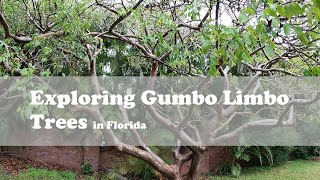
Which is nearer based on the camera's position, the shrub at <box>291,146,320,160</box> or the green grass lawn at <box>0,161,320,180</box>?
the green grass lawn at <box>0,161,320,180</box>

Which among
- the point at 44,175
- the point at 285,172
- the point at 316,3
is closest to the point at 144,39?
the point at 316,3

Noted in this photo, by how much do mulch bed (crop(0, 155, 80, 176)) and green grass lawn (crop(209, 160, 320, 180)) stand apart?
3655 mm

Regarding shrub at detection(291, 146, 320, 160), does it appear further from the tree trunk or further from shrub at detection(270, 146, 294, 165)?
the tree trunk

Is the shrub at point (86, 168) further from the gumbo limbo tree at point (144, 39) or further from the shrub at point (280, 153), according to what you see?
the shrub at point (280, 153)

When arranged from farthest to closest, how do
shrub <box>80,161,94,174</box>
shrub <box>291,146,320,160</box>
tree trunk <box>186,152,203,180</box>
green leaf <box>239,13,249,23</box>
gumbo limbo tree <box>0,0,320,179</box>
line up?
shrub <box>291,146,320,160</box>
shrub <box>80,161,94,174</box>
tree trunk <box>186,152,203,180</box>
gumbo limbo tree <box>0,0,320,179</box>
green leaf <box>239,13,249,23</box>

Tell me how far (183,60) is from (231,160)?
5.80 m

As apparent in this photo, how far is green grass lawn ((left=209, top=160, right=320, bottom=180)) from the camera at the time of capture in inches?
336

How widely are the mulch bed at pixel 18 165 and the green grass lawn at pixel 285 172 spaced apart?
3655mm

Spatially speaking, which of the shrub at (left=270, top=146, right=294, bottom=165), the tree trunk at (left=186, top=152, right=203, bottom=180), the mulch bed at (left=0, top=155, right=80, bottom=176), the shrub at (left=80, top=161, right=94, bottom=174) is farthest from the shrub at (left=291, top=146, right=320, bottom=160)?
the mulch bed at (left=0, top=155, right=80, bottom=176)

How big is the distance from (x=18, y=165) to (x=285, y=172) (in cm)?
642

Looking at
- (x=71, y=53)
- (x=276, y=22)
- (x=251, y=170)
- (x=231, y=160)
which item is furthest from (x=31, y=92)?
(x=251, y=170)

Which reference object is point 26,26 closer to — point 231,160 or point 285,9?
point 285,9

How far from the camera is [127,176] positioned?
7.53m

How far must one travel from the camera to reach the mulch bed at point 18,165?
801cm
